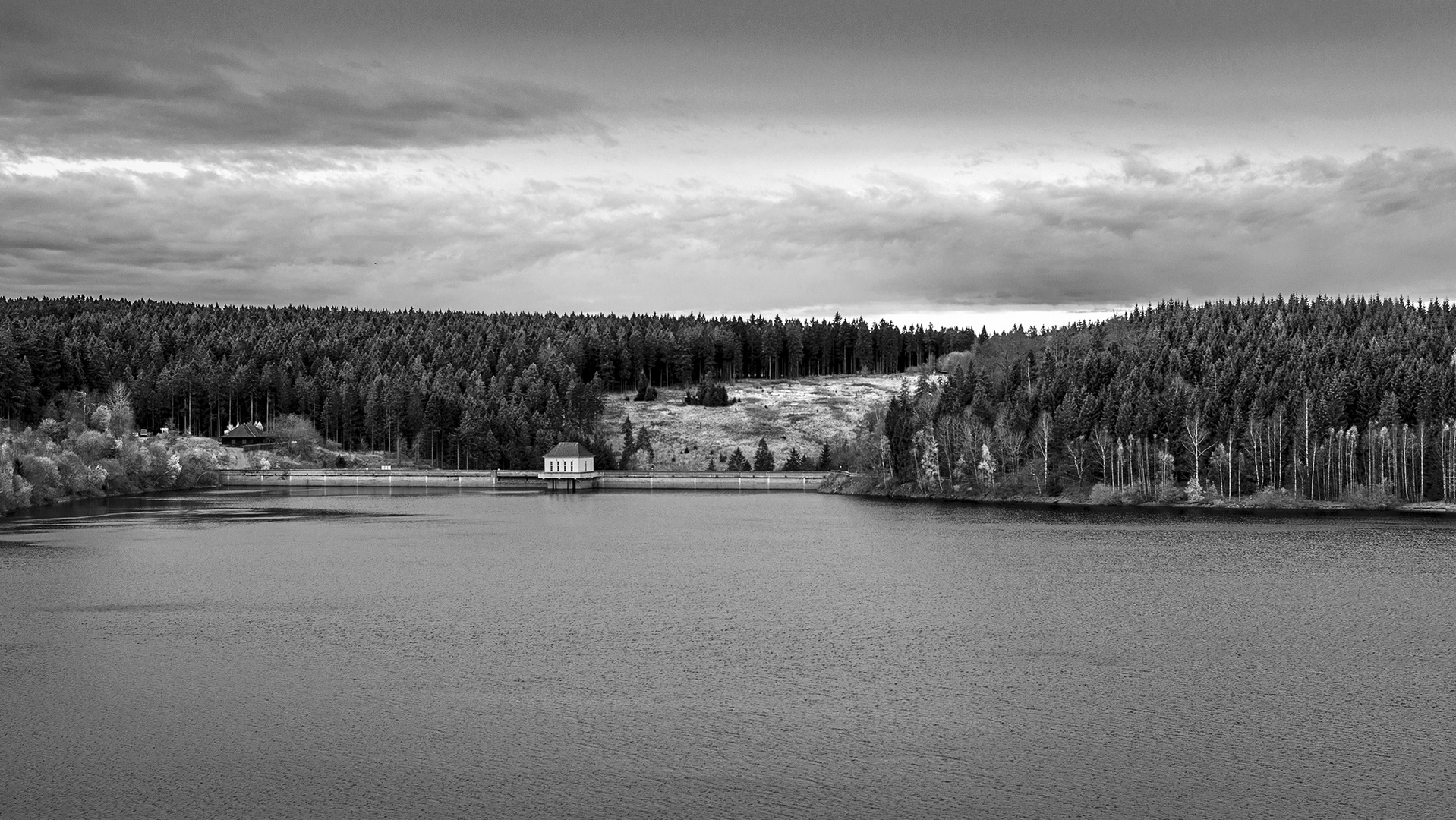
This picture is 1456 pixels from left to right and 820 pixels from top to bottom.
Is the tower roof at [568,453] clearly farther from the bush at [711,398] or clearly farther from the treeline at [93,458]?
the bush at [711,398]

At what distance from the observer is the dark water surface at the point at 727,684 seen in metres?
24.3

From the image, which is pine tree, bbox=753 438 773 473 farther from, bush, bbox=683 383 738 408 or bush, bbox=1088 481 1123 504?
bush, bbox=1088 481 1123 504

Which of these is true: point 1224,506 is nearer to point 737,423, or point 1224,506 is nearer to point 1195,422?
point 1195,422

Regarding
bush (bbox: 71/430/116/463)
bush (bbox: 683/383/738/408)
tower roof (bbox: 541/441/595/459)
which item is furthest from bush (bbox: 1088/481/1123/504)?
bush (bbox: 71/430/116/463)

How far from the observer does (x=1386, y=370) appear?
4619 inches

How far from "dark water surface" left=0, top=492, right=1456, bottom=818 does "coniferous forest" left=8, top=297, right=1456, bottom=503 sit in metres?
45.6

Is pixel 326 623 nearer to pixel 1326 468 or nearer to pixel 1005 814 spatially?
pixel 1005 814

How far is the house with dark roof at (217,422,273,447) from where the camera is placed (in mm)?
158750

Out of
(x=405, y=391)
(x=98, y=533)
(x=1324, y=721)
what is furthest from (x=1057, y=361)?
(x=1324, y=721)

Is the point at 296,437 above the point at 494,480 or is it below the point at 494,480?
above

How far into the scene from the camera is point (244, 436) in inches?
6260

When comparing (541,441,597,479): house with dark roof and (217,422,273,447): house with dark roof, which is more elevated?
(217,422,273,447): house with dark roof

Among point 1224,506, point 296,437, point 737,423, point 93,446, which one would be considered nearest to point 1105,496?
point 1224,506

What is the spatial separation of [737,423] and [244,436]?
234 feet
